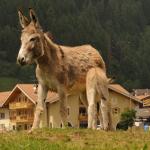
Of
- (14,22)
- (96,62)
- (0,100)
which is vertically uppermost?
(14,22)

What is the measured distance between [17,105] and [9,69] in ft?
270

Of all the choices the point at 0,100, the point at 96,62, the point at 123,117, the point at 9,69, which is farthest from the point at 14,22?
the point at 96,62

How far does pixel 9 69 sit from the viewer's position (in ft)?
576

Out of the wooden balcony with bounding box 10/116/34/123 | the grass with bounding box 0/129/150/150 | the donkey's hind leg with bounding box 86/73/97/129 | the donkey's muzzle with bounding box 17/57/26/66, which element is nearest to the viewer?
the grass with bounding box 0/129/150/150

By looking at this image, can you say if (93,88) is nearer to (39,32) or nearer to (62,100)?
(62,100)

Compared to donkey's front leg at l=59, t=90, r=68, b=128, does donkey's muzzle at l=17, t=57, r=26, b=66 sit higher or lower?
higher

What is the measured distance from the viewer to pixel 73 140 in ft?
39.0

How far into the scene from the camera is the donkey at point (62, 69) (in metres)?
13.7

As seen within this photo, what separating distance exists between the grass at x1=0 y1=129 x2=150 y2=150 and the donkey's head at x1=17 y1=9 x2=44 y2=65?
178cm

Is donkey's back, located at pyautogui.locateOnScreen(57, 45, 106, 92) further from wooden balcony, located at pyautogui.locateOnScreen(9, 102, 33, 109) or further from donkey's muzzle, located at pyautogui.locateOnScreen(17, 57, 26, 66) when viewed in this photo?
wooden balcony, located at pyautogui.locateOnScreen(9, 102, 33, 109)

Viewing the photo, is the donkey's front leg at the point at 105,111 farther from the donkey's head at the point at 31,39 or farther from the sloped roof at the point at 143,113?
the sloped roof at the point at 143,113

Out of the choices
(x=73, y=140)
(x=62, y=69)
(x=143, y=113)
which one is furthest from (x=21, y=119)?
(x=73, y=140)

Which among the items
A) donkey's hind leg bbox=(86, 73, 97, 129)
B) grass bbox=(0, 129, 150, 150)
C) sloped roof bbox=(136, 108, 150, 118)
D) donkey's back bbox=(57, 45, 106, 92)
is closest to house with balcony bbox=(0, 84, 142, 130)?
sloped roof bbox=(136, 108, 150, 118)

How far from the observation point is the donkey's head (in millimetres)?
13555
